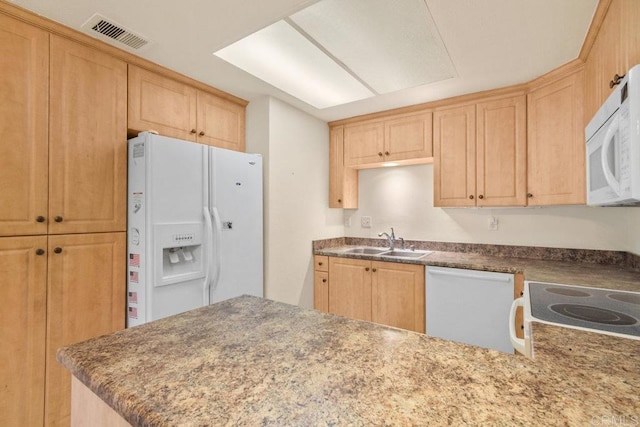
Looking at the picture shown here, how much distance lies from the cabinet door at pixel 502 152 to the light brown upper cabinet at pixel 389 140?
446 millimetres

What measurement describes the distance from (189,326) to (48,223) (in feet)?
4.19

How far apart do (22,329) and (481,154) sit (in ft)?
10.5

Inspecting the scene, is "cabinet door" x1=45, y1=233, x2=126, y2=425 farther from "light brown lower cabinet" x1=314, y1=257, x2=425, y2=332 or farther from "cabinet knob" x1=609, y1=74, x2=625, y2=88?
"cabinet knob" x1=609, y1=74, x2=625, y2=88

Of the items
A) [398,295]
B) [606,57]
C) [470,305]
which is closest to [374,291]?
[398,295]

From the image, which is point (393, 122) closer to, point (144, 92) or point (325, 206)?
point (325, 206)

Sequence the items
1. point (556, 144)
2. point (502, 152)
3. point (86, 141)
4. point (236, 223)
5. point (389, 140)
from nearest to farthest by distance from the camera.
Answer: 1. point (86, 141)
2. point (556, 144)
3. point (236, 223)
4. point (502, 152)
5. point (389, 140)

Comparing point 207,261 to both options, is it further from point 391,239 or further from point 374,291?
point 391,239

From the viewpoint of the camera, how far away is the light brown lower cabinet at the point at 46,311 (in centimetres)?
142

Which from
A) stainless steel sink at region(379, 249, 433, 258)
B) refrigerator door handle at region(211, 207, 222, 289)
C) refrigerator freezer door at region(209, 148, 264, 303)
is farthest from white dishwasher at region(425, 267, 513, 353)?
refrigerator door handle at region(211, 207, 222, 289)

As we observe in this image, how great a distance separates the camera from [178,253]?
6.23 ft

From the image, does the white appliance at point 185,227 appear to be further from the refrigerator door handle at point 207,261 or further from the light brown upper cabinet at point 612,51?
the light brown upper cabinet at point 612,51

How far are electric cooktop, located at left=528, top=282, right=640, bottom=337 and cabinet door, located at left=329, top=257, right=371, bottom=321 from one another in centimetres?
138

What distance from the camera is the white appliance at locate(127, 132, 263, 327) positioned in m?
1.74

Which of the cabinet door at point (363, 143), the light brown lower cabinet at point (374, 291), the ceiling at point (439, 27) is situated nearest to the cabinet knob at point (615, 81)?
the ceiling at point (439, 27)
